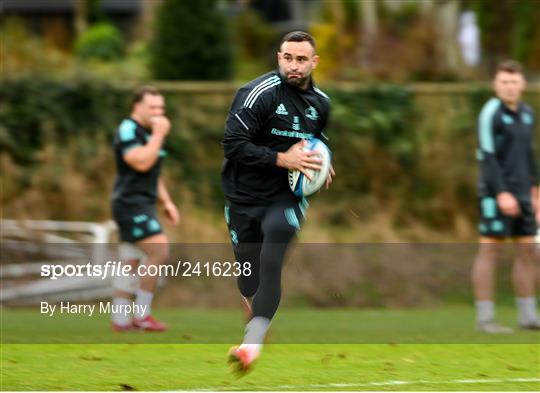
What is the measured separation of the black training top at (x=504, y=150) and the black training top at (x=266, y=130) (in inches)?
123

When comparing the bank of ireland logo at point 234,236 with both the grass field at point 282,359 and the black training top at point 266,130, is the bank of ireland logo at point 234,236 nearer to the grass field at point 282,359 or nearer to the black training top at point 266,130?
the black training top at point 266,130

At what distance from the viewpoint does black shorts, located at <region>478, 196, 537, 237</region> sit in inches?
444

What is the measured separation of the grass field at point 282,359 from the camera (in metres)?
7.80

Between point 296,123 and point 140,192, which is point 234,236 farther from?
point 140,192

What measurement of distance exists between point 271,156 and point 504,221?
12.8 ft

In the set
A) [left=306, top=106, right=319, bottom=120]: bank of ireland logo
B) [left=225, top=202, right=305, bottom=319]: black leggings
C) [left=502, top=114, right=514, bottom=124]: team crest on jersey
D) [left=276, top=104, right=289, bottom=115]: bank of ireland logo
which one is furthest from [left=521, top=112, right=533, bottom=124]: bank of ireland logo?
[left=276, top=104, right=289, bottom=115]: bank of ireland logo

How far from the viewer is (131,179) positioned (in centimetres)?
1143

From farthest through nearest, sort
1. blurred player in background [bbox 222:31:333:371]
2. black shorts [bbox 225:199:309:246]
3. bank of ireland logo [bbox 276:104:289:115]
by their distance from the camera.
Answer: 1. bank of ireland logo [bbox 276:104:289:115]
2. black shorts [bbox 225:199:309:246]
3. blurred player in background [bbox 222:31:333:371]

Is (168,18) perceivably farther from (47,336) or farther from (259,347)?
(259,347)

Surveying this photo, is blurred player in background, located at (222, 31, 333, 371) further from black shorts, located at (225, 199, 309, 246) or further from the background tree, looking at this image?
the background tree

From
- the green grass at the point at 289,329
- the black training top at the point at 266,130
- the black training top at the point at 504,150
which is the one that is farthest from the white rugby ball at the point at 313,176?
the black training top at the point at 504,150

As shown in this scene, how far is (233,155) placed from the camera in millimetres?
8172

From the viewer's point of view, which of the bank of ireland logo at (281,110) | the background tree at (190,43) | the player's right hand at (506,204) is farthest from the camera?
the background tree at (190,43)

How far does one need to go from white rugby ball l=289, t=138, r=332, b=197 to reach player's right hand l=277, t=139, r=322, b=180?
0.03m
